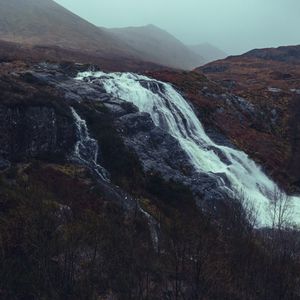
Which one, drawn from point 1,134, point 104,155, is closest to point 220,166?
point 104,155

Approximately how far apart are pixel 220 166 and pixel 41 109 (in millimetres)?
20100

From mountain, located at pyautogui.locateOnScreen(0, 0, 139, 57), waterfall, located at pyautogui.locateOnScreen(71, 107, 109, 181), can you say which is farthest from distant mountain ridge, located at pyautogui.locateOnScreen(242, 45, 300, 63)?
waterfall, located at pyautogui.locateOnScreen(71, 107, 109, 181)

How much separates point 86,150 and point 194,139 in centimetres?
1952

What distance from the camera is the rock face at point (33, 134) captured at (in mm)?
→ 36844

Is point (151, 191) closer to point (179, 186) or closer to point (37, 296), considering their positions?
point (179, 186)

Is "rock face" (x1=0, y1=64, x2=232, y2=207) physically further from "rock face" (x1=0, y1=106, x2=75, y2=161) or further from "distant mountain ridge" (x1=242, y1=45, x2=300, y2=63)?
"distant mountain ridge" (x1=242, y1=45, x2=300, y2=63)

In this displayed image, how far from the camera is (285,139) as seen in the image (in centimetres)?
7275

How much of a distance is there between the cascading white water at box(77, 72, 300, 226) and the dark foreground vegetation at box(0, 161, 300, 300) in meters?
16.8

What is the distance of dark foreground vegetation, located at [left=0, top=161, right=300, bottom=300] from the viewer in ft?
70.7

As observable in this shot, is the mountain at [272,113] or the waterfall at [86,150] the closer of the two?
the waterfall at [86,150]

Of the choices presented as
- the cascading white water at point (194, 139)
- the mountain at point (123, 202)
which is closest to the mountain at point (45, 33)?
the cascading white water at point (194, 139)

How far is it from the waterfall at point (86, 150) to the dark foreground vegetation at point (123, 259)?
31.3 ft

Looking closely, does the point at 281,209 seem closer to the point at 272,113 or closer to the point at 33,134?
the point at 33,134

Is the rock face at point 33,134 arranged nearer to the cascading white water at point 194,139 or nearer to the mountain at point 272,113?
the cascading white water at point 194,139
